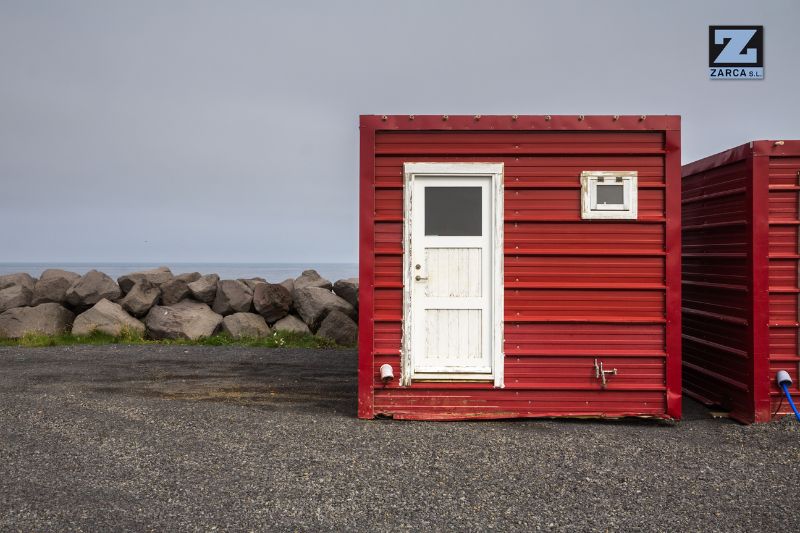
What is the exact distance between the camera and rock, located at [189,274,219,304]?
42.6ft

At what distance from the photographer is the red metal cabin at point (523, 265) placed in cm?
671

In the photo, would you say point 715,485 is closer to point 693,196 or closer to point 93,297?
point 693,196

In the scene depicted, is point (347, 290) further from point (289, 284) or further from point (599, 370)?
point (599, 370)

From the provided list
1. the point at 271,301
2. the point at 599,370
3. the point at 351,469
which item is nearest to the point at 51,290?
the point at 271,301

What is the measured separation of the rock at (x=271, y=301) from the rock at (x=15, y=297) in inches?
191

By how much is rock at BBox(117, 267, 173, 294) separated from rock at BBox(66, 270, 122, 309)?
0.15 meters

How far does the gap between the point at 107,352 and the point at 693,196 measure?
9.83m

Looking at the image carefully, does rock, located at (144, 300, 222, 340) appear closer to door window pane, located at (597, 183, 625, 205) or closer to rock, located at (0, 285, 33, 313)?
rock, located at (0, 285, 33, 313)

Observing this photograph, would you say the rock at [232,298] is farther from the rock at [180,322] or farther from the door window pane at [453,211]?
the door window pane at [453,211]

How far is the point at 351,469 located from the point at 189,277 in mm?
9436

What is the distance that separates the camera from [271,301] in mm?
12828

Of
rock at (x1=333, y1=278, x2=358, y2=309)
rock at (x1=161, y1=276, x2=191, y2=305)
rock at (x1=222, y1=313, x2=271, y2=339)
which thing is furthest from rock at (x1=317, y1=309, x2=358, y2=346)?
rock at (x1=161, y1=276, x2=191, y2=305)

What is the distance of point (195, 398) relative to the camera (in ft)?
25.8

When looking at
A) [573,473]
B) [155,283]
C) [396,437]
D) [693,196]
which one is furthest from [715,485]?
[155,283]
